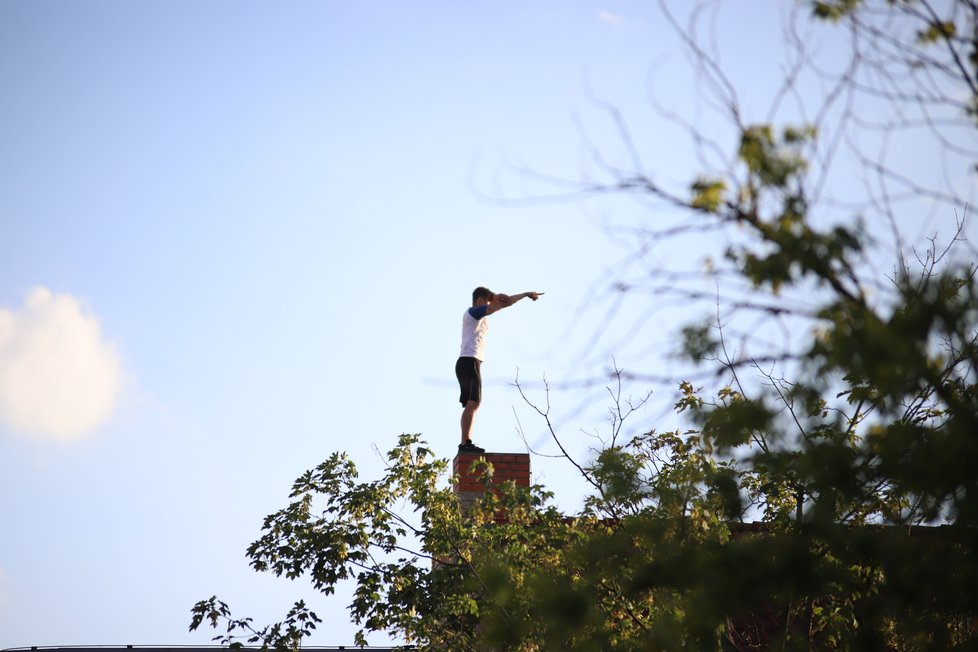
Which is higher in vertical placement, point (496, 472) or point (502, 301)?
point (502, 301)

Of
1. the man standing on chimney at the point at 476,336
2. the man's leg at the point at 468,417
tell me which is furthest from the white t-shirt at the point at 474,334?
the man's leg at the point at 468,417

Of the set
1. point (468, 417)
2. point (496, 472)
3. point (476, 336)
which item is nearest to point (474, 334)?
point (476, 336)

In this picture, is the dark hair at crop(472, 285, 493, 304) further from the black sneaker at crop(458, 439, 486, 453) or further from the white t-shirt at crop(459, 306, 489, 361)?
the black sneaker at crop(458, 439, 486, 453)

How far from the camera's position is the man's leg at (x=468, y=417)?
10641 mm

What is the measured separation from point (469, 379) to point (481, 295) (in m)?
0.93

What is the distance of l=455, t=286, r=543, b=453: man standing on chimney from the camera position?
1077 centimetres

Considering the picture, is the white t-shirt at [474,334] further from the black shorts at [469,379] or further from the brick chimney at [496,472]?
the brick chimney at [496,472]

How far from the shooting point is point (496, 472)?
10219 millimetres

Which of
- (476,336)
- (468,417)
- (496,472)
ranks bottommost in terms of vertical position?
(496,472)

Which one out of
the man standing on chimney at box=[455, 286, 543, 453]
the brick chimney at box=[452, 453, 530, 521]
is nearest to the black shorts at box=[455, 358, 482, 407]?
the man standing on chimney at box=[455, 286, 543, 453]

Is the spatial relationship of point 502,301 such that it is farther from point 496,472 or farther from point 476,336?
point 496,472

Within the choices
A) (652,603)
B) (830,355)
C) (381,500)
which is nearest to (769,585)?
(830,355)

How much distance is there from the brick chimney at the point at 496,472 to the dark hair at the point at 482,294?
172cm

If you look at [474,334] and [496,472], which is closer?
[496,472]
